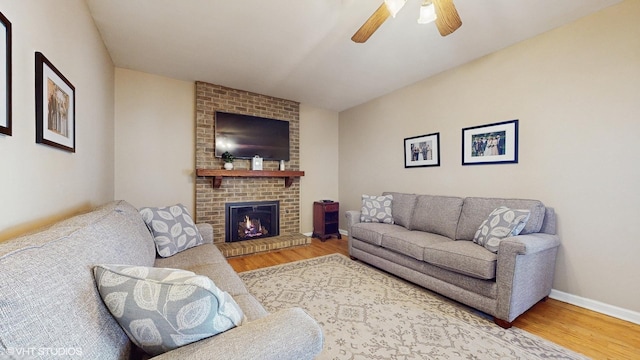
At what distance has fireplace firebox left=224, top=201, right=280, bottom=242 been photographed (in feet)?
12.6

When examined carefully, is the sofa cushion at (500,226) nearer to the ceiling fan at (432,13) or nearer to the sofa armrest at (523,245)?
the sofa armrest at (523,245)

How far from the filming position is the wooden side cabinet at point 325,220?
4371mm

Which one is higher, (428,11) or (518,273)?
(428,11)

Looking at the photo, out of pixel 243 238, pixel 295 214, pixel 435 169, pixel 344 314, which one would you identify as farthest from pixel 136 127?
pixel 435 169

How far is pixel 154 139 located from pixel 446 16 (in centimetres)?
361

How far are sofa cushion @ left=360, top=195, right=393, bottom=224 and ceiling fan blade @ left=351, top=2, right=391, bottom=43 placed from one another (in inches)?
80.7

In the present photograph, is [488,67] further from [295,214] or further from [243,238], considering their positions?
[243,238]

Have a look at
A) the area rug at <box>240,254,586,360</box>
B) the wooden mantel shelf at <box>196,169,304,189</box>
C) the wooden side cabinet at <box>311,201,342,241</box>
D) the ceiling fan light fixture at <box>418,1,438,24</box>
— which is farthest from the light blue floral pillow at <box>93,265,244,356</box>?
the wooden side cabinet at <box>311,201,342,241</box>

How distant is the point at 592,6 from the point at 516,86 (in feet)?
2.38

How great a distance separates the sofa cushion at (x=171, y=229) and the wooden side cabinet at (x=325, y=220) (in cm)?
232

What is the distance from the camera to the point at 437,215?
2844 millimetres

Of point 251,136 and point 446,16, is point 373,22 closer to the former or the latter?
point 446,16

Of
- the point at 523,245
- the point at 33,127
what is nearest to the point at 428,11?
the point at 523,245

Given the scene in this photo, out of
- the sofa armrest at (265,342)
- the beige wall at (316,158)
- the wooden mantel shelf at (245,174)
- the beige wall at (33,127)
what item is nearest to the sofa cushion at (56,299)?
the sofa armrest at (265,342)
